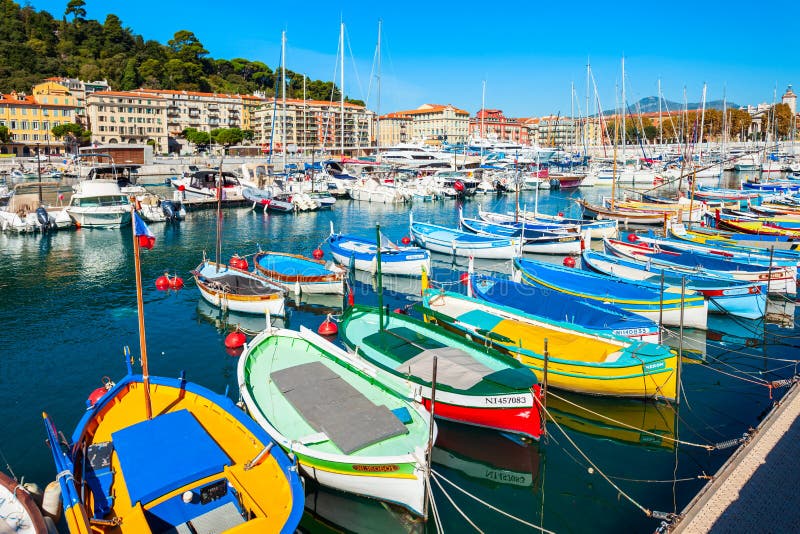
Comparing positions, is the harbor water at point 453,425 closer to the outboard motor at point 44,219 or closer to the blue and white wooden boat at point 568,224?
the blue and white wooden boat at point 568,224

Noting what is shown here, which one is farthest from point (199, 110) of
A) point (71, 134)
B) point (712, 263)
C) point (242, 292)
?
point (712, 263)

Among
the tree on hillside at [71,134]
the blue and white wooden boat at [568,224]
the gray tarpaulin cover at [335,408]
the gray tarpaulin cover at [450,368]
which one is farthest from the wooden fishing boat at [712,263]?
the tree on hillside at [71,134]

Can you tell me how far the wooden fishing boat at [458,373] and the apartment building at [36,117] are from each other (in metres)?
124

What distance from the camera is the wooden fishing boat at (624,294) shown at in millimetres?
24094

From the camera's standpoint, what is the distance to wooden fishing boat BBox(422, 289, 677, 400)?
17.6m

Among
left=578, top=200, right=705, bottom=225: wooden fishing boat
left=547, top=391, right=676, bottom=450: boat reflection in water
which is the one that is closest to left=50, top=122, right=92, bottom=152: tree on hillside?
left=578, top=200, right=705, bottom=225: wooden fishing boat

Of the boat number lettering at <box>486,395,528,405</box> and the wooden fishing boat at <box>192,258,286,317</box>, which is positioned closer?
the boat number lettering at <box>486,395,528,405</box>

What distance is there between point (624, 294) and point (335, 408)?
649 inches

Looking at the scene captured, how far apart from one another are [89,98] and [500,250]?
387 feet

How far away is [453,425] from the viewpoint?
660 inches

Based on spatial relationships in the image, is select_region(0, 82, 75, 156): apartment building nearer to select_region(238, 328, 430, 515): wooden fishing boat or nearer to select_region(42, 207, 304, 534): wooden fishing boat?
select_region(238, 328, 430, 515): wooden fishing boat

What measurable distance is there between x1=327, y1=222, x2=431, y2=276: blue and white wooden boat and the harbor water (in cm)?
102

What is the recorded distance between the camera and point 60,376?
819 inches

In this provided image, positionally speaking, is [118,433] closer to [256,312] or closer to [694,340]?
[256,312]
